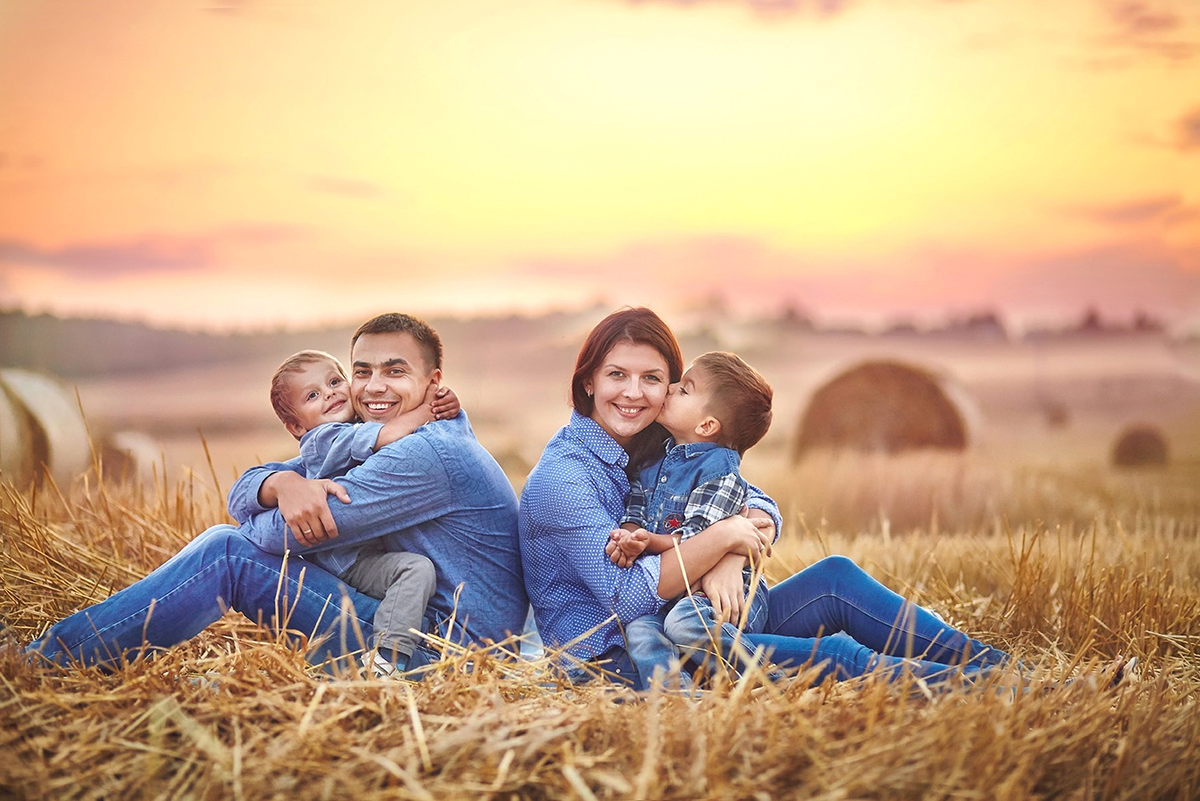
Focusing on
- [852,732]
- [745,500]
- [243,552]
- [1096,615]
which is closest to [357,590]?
[243,552]

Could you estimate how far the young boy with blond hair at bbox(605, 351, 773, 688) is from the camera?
311 cm

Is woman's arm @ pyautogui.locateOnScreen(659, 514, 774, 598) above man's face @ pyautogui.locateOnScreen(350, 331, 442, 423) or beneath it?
beneath

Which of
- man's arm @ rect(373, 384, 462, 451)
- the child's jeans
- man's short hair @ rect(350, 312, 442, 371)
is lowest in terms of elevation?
the child's jeans

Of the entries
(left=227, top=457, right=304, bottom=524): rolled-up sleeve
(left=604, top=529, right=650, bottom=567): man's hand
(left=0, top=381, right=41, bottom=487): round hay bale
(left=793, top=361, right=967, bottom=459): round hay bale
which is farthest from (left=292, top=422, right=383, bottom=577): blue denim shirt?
(left=793, top=361, right=967, bottom=459): round hay bale

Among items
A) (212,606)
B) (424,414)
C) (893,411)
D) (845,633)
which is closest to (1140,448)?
(893,411)

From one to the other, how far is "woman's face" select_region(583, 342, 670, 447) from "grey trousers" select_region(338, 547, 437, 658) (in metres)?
0.74

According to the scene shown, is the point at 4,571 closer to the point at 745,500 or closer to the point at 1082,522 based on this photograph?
the point at 745,500

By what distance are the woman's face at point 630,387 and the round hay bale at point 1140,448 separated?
11.6m

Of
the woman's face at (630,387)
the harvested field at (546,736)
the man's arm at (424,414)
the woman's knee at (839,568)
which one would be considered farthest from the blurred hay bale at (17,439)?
the woman's knee at (839,568)

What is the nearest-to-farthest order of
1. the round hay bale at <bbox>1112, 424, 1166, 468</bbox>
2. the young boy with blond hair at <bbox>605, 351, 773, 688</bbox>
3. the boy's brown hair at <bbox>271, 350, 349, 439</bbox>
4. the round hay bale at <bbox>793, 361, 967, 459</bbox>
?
the young boy with blond hair at <bbox>605, 351, 773, 688</bbox>
the boy's brown hair at <bbox>271, 350, 349, 439</bbox>
the round hay bale at <bbox>793, 361, 967, 459</bbox>
the round hay bale at <bbox>1112, 424, 1166, 468</bbox>

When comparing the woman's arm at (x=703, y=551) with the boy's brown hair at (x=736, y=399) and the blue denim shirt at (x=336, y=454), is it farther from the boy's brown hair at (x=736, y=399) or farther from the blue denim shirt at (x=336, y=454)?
the blue denim shirt at (x=336, y=454)

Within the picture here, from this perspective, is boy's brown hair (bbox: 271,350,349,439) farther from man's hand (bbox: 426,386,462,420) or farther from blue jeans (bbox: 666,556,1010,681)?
blue jeans (bbox: 666,556,1010,681)

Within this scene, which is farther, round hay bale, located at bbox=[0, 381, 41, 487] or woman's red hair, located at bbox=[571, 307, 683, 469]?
round hay bale, located at bbox=[0, 381, 41, 487]

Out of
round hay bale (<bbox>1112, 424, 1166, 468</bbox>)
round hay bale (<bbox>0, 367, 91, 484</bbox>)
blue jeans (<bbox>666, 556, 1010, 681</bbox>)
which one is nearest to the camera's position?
blue jeans (<bbox>666, 556, 1010, 681</bbox>)
